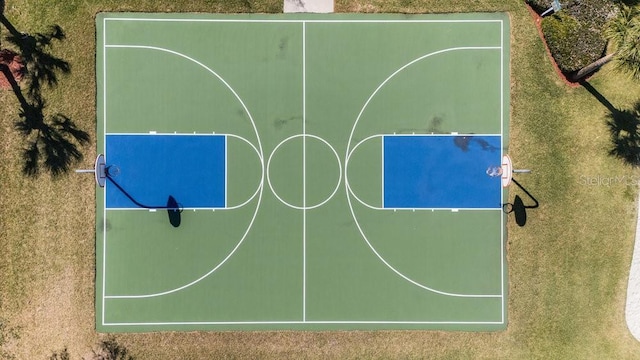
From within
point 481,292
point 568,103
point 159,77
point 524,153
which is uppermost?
point 159,77

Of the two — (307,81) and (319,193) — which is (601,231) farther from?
(307,81)

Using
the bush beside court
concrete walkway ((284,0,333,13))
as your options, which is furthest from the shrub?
concrete walkway ((284,0,333,13))

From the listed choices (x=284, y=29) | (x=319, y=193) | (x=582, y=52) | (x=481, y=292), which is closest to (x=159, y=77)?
(x=284, y=29)

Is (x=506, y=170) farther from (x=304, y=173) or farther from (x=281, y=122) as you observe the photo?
(x=281, y=122)

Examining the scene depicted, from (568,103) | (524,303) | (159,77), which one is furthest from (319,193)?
(568,103)

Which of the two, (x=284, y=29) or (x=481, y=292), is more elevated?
(x=284, y=29)

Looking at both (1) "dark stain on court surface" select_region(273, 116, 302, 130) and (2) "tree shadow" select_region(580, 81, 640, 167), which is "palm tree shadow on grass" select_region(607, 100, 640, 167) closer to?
(2) "tree shadow" select_region(580, 81, 640, 167)

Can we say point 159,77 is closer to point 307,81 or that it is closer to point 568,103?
point 307,81
